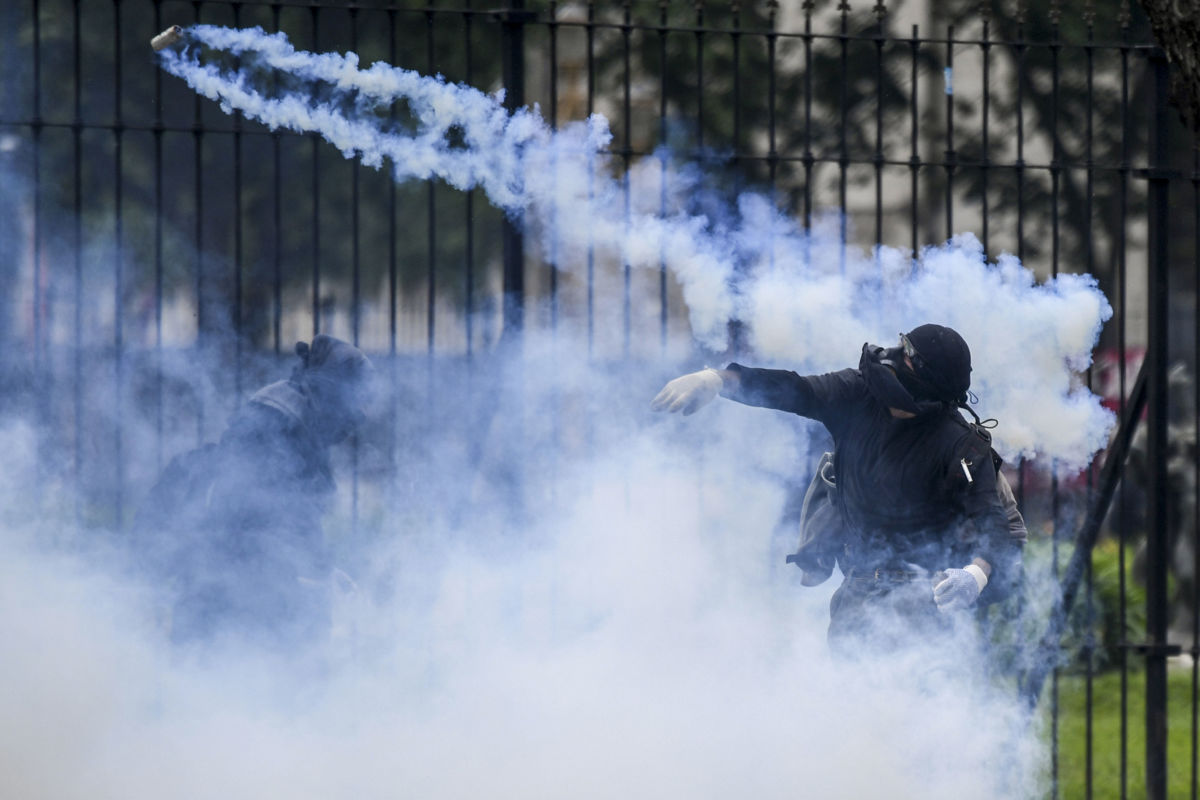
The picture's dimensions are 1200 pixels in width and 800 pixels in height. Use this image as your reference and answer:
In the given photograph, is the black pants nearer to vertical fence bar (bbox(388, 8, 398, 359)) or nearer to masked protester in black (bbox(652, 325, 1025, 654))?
masked protester in black (bbox(652, 325, 1025, 654))

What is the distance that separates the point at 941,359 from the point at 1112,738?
3.99 metres

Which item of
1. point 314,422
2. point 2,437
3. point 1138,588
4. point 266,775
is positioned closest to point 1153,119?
point 314,422

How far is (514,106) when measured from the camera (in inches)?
179

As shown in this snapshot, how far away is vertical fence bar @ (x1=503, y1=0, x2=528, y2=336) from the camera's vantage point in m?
4.55

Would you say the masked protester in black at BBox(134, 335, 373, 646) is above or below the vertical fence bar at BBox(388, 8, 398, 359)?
below

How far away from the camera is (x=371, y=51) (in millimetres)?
8469

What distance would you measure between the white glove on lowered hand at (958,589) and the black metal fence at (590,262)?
1.71 feet

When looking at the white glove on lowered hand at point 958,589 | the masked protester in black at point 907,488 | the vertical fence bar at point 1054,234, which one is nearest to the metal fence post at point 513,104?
the masked protester in black at point 907,488

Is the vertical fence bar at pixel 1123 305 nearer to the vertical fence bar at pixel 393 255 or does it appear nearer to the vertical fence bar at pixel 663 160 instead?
the vertical fence bar at pixel 663 160

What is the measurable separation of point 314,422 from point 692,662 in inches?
66.7

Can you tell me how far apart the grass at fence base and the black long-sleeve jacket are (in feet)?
4.43

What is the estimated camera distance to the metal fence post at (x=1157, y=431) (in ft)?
16.0

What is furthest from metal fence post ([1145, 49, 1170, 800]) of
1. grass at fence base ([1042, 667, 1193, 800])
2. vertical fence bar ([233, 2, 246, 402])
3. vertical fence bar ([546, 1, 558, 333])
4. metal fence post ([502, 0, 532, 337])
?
vertical fence bar ([233, 2, 246, 402])

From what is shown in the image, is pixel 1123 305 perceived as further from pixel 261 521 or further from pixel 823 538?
pixel 261 521
